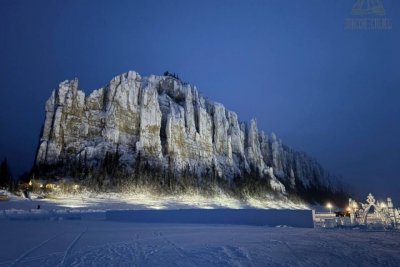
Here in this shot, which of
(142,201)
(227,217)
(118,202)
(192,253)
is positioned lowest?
(142,201)

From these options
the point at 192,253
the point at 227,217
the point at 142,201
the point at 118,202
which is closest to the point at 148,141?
the point at 142,201

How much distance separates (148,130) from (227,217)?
6244 centimetres

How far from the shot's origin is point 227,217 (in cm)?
2544

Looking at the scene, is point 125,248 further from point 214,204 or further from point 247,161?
point 247,161

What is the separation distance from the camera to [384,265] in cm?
831

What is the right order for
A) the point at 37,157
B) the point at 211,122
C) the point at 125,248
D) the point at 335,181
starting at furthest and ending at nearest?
the point at 335,181 → the point at 211,122 → the point at 37,157 → the point at 125,248

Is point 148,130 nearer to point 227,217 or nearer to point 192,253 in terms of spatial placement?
point 227,217

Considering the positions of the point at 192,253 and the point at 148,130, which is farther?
the point at 148,130

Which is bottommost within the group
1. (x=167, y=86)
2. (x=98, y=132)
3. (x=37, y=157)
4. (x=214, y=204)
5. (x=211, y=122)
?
(x=214, y=204)

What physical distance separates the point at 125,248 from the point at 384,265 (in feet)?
26.8

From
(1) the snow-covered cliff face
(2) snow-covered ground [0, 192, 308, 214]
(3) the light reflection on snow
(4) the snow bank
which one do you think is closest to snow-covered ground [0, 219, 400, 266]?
(4) the snow bank

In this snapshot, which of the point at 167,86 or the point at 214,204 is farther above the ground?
the point at 167,86

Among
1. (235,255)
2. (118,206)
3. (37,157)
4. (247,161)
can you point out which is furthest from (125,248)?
(247,161)

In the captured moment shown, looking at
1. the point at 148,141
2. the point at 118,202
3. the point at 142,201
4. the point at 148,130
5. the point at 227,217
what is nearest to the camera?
the point at 227,217
